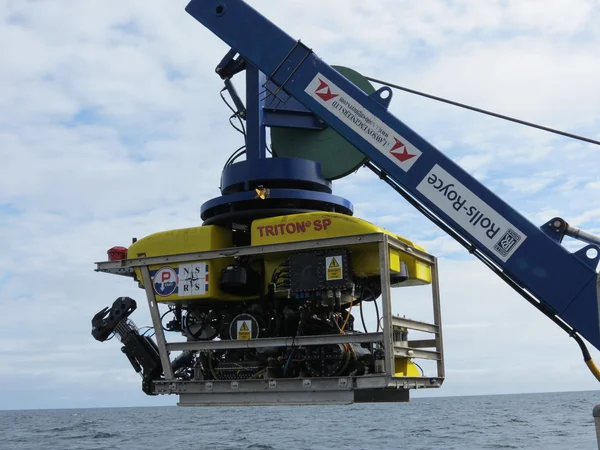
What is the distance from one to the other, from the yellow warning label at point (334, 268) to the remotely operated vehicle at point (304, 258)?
15 millimetres

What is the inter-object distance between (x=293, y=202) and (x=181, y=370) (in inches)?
120

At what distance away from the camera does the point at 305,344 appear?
10.3m

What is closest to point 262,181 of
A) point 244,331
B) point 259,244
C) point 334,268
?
point 259,244

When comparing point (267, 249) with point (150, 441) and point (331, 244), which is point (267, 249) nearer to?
point (331, 244)

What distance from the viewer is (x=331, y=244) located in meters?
10.4

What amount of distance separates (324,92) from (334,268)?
7.94ft

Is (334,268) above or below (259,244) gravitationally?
below

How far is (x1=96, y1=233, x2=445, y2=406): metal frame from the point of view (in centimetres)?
993

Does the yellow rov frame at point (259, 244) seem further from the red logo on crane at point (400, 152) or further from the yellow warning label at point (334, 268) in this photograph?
the red logo on crane at point (400, 152)

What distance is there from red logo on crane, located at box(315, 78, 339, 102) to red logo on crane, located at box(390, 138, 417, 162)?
3.72 feet


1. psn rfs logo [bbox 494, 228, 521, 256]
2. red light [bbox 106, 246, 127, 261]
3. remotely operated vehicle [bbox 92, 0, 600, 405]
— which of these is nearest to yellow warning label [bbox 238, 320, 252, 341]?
remotely operated vehicle [bbox 92, 0, 600, 405]

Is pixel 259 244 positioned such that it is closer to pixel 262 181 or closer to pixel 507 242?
pixel 262 181

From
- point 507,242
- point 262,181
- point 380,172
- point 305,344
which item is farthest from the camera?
point 262,181

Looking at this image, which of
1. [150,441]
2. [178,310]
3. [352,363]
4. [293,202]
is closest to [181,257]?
[178,310]
